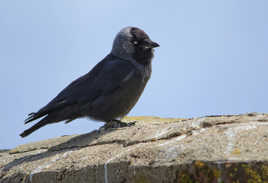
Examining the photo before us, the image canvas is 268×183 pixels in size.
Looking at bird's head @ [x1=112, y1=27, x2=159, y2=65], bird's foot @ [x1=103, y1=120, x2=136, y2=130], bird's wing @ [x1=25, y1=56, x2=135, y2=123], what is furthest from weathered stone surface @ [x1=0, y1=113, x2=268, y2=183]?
bird's head @ [x1=112, y1=27, x2=159, y2=65]

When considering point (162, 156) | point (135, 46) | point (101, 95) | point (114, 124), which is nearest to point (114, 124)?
point (114, 124)

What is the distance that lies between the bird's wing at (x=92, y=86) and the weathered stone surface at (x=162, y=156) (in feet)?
2.05

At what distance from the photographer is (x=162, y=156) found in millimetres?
2916

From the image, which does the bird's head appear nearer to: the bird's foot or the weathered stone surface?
the bird's foot

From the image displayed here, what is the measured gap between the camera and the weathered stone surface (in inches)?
101

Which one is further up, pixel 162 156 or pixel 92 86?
pixel 92 86

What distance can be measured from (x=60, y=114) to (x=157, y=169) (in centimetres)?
259

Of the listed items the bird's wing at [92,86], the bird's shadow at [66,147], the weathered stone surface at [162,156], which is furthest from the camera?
the bird's wing at [92,86]

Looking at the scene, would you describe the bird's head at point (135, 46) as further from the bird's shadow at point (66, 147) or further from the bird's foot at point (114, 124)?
the bird's shadow at point (66, 147)

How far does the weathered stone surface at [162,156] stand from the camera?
101 inches

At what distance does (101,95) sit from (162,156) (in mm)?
2341

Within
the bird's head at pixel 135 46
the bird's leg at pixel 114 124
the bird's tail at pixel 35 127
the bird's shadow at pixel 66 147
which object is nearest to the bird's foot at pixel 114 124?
the bird's leg at pixel 114 124

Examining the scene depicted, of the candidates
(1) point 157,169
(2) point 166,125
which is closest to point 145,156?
(1) point 157,169

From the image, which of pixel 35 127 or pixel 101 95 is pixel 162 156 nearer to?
pixel 101 95
